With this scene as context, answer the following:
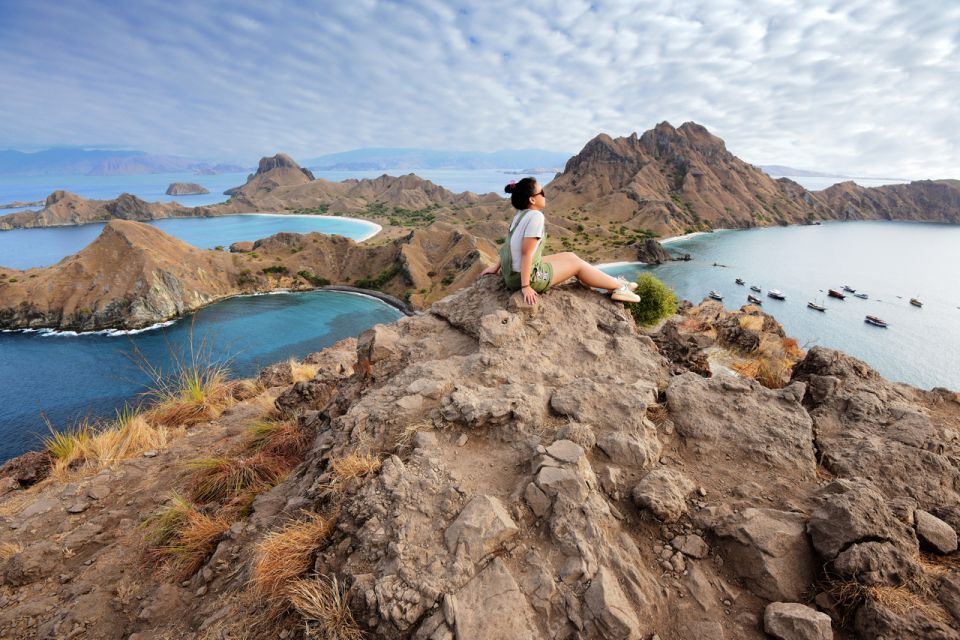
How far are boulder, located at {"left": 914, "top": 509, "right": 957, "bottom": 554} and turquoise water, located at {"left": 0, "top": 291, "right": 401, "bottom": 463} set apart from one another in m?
31.5

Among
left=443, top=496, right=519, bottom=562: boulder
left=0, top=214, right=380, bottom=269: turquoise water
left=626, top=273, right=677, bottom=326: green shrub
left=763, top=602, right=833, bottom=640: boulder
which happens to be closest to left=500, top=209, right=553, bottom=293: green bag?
left=443, top=496, right=519, bottom=562: boulder

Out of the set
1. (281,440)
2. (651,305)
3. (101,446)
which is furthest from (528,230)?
(651,305)

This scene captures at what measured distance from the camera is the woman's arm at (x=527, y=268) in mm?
4652

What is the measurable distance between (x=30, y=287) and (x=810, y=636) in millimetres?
89097

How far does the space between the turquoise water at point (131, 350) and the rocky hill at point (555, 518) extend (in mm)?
26891

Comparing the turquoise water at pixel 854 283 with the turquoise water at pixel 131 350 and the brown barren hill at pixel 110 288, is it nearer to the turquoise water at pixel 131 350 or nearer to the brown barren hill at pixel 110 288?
the turquoise water at pixel 131 350

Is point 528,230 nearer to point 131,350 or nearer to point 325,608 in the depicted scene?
point 325,608

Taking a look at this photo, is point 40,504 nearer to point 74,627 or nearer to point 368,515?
point 74,627

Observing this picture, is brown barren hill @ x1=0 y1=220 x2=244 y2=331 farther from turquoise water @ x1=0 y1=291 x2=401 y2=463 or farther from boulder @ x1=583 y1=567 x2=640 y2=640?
boulder @ x1=583 y1=567 x2=640 y2=640

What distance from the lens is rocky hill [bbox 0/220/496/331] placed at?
187 feet

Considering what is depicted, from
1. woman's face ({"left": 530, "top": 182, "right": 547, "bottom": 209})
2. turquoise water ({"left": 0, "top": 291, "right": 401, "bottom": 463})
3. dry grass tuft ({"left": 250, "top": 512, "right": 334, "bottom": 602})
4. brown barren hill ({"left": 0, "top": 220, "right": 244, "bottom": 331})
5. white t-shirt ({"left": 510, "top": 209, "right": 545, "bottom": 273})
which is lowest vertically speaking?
turquoise water ({"left": 0, "top": 291, "right": 401, "bottom": 463})

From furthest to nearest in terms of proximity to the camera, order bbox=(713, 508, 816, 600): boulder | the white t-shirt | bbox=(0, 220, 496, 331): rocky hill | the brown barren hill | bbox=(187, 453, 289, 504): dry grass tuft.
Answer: bbox=(0, 220, 496, 331): rocky hill
the brown barren hill
bbox=(187, 453, 289, 504): dry grass tuft
the white t-shirt
bbox=(713, 508, 816, 600): boulder

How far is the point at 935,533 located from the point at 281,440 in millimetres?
6654

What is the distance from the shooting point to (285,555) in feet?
9.59
